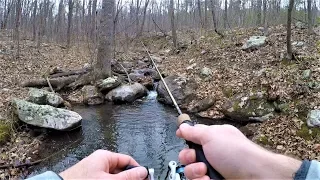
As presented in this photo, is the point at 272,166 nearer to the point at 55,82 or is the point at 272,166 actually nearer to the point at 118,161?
the point at 118,161

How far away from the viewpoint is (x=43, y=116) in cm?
711

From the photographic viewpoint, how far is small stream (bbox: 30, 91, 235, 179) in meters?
6.05

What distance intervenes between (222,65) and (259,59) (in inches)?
59.8

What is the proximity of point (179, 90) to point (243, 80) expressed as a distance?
2260mm

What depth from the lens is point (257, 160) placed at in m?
1.50

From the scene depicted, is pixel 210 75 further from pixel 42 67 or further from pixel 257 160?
pixel 257 160

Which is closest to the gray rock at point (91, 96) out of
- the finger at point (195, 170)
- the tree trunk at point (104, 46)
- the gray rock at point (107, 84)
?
the gray rock at point (107, 84)

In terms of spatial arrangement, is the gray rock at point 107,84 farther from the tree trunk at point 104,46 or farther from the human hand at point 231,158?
the human hand at point 231,158

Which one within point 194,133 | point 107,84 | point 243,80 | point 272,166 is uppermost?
point 194,133

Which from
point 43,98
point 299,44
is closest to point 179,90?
point 43,98

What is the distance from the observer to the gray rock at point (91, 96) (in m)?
10.3

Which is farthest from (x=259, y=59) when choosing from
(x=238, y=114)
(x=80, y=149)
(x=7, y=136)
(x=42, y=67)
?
(x=42, y=67)

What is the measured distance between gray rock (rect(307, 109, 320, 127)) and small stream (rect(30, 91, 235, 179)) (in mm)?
2475

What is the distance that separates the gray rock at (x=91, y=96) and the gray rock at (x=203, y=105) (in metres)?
3.40
